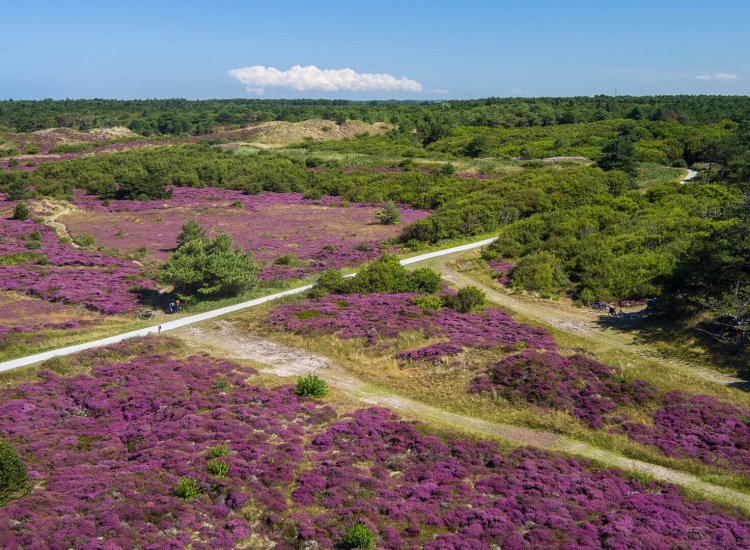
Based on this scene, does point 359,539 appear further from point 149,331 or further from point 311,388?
point 149,331

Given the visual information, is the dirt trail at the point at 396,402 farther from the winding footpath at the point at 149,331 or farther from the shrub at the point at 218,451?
the shrub at the point at 218,451

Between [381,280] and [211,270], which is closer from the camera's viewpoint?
[211,270]

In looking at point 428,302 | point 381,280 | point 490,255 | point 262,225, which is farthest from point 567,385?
point 262,225

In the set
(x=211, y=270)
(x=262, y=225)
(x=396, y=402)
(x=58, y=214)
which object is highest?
(x=211, y=270)

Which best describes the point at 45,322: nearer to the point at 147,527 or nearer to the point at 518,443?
the point at 147,527

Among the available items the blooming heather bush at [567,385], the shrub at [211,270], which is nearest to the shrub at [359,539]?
the blooming heather bush at [567,385]

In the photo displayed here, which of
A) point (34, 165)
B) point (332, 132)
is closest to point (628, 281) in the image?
point (34, 165)
